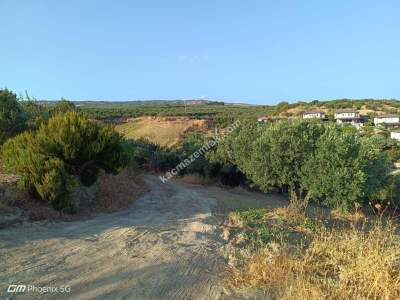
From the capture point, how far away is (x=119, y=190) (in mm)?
9367

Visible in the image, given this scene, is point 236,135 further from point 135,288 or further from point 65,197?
point 135,288

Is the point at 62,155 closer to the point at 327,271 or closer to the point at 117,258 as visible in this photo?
the point at 117,258

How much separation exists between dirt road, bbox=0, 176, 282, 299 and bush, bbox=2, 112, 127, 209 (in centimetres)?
94

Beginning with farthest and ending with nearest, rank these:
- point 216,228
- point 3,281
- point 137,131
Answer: point 137,131 < point 216,228 < point 3,281

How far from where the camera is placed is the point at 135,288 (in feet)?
12.6

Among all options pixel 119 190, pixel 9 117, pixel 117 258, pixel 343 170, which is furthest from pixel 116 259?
pixel 343 170

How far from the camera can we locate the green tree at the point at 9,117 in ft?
31.5

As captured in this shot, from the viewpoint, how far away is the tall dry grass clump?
3670mm

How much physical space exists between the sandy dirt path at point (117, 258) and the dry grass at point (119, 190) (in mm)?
1317

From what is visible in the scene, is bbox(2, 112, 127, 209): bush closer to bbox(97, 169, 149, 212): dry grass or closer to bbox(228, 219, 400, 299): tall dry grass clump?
bbox(97, 169, 149, 212): dry grass

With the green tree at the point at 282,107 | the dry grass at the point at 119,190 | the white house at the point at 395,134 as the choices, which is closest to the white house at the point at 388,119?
the white house at the point at 395,134

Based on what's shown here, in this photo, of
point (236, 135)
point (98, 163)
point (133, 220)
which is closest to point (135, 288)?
point (133, 220)

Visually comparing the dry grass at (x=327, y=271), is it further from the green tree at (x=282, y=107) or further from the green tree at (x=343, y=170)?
the green tree at (x=282, y=107)

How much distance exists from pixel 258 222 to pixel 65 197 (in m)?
3.70
